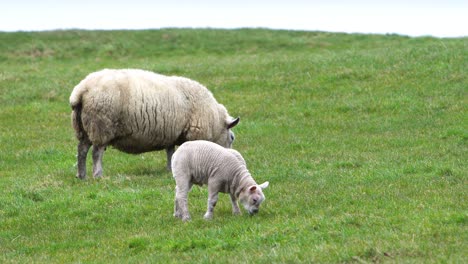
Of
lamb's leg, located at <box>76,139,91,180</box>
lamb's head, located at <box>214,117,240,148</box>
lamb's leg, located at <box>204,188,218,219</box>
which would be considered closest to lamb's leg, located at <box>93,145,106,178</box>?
lamb's leg, located at <box>76,139,91,180</box>

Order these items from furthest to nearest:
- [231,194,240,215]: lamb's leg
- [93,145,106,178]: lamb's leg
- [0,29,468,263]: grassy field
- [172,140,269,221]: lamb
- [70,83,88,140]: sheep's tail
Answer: [93,145,106,178]: lamb's leg → [70,83,88,140]: sheep's tail → [231,194,240,215]: lamb's leg → [172,140,269,221]: lamb → [0,29,468,263]: grassy field

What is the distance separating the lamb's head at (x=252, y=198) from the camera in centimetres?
1180

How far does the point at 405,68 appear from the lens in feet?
95.8

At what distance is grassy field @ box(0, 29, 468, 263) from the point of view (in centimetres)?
1039

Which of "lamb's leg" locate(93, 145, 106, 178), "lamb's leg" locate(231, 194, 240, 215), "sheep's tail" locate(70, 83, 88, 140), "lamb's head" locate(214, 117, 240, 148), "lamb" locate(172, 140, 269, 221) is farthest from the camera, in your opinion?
"lamb's head" locate(214, 117, 240, 148)

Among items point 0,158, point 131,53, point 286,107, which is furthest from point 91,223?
point 131,53

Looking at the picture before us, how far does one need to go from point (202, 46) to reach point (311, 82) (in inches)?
613

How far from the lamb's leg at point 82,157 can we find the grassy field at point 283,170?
49 cm


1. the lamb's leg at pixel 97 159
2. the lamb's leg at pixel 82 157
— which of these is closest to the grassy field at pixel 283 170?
the lamb's leg at pixel 97 159

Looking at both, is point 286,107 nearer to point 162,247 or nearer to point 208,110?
point 208,110

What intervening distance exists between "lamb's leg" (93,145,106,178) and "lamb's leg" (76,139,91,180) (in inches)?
8.7

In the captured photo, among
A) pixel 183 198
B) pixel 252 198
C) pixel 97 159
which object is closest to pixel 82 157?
pixel 97 159

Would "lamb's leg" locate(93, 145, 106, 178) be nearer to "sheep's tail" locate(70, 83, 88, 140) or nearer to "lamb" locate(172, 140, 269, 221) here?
"sheep's tail" locate(70, 83, 88, 140)

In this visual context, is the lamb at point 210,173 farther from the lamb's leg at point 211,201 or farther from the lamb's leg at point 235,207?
the lamb's leg at point 235,207
